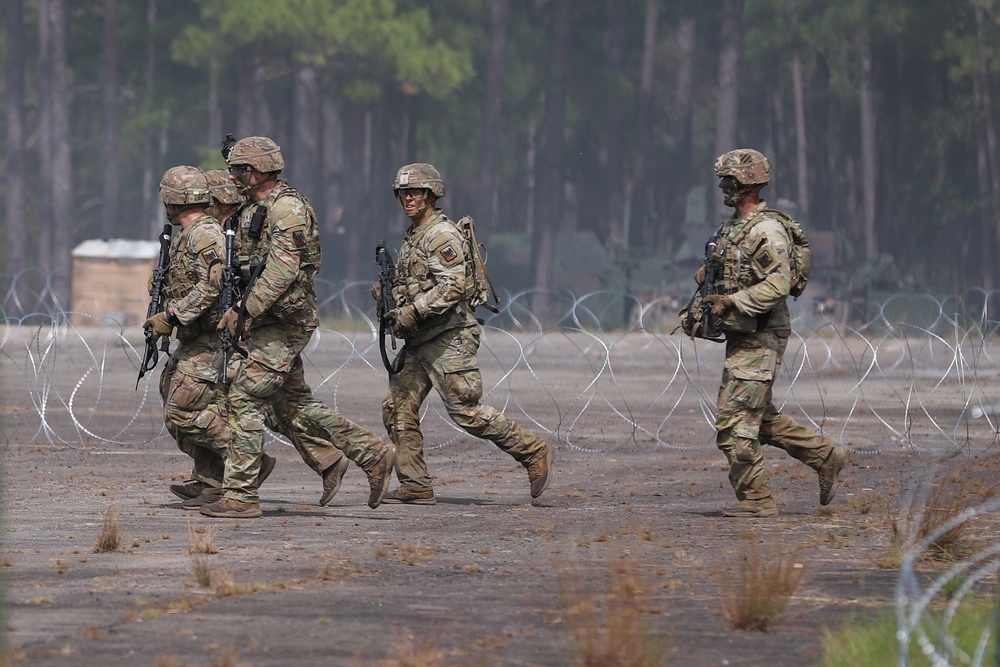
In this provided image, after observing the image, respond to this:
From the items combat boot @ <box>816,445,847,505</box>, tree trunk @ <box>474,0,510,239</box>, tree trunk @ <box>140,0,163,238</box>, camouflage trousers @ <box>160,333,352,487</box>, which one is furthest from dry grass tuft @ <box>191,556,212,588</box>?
tree trunk @ <box>140,0,163,238</box>

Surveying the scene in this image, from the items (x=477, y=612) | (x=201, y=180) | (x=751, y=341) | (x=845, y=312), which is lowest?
(x=845, y=312)

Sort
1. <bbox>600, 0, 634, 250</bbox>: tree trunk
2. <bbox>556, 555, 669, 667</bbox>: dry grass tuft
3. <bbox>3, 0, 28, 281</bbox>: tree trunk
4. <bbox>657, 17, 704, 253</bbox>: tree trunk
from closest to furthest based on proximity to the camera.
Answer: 1. <bbox>556, 555, 669, 667</bbox>: dry grass tuft
2. <bbox>3, 0, 28, 281</bbox>: tree trunk
3. <bbox>600, 0, 634, 250</bbox>: tree trunk
4. <bbox>657, 17, 704, 253</bbox>: tree trunk

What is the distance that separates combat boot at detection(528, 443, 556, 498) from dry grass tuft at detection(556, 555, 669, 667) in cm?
211

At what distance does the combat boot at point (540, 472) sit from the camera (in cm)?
922

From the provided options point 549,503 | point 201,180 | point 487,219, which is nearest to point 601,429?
point 549,503

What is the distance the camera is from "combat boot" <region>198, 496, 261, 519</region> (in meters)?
8.48

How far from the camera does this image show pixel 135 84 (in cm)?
4578

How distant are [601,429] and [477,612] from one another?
29.4 feet

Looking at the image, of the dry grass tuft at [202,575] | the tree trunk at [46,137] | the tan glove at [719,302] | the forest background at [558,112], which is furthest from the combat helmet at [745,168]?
the tree trunk at [46,137]

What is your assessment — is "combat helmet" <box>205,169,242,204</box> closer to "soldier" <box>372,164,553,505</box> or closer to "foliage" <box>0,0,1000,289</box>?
"soldier" <box>372,164,553,505</box>

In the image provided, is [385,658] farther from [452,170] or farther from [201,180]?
[452,170]

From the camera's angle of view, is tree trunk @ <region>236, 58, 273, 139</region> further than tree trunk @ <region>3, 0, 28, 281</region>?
No

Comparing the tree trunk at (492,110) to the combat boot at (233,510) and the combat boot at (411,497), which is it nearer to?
the combat boot at (411,497)

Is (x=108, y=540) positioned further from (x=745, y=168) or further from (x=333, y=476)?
(x=745, y=168)
